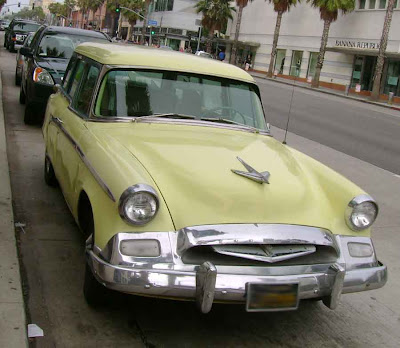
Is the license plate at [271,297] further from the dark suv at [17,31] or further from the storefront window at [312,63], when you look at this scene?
the storefront window at [312,63]

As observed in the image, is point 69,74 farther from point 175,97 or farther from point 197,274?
point 197,274

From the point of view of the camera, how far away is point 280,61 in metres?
49.3

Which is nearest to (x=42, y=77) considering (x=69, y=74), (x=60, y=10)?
(x=69, y=74)

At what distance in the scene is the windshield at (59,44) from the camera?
33.4 feet

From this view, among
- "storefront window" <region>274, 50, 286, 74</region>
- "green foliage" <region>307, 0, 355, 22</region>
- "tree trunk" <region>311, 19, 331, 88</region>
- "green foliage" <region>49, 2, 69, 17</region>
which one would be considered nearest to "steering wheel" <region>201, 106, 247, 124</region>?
"green foliage" <region>307, 0, 355, 22</region>

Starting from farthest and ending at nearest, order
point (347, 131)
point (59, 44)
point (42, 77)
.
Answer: point (347, 131) → point (59, 44) → point (42, 77)

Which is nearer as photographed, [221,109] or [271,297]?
[271,297]

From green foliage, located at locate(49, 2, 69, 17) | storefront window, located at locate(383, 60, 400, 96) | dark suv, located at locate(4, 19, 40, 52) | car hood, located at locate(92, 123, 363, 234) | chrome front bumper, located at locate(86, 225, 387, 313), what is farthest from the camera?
green foliage, located at locate(49, 2, 69, 17)

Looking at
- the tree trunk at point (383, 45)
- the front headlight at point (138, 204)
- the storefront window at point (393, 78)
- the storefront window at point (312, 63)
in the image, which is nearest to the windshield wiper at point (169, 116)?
the front headlight at point (138, 204)

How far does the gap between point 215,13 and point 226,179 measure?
52714mm

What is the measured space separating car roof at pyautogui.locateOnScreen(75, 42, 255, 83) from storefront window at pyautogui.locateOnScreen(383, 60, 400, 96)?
32792mm

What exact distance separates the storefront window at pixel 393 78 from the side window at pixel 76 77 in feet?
108

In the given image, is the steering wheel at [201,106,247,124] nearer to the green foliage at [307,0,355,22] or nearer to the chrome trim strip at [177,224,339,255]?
the chrome trim strip at [177,224,339,255]

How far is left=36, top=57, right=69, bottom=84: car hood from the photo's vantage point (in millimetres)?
9250
